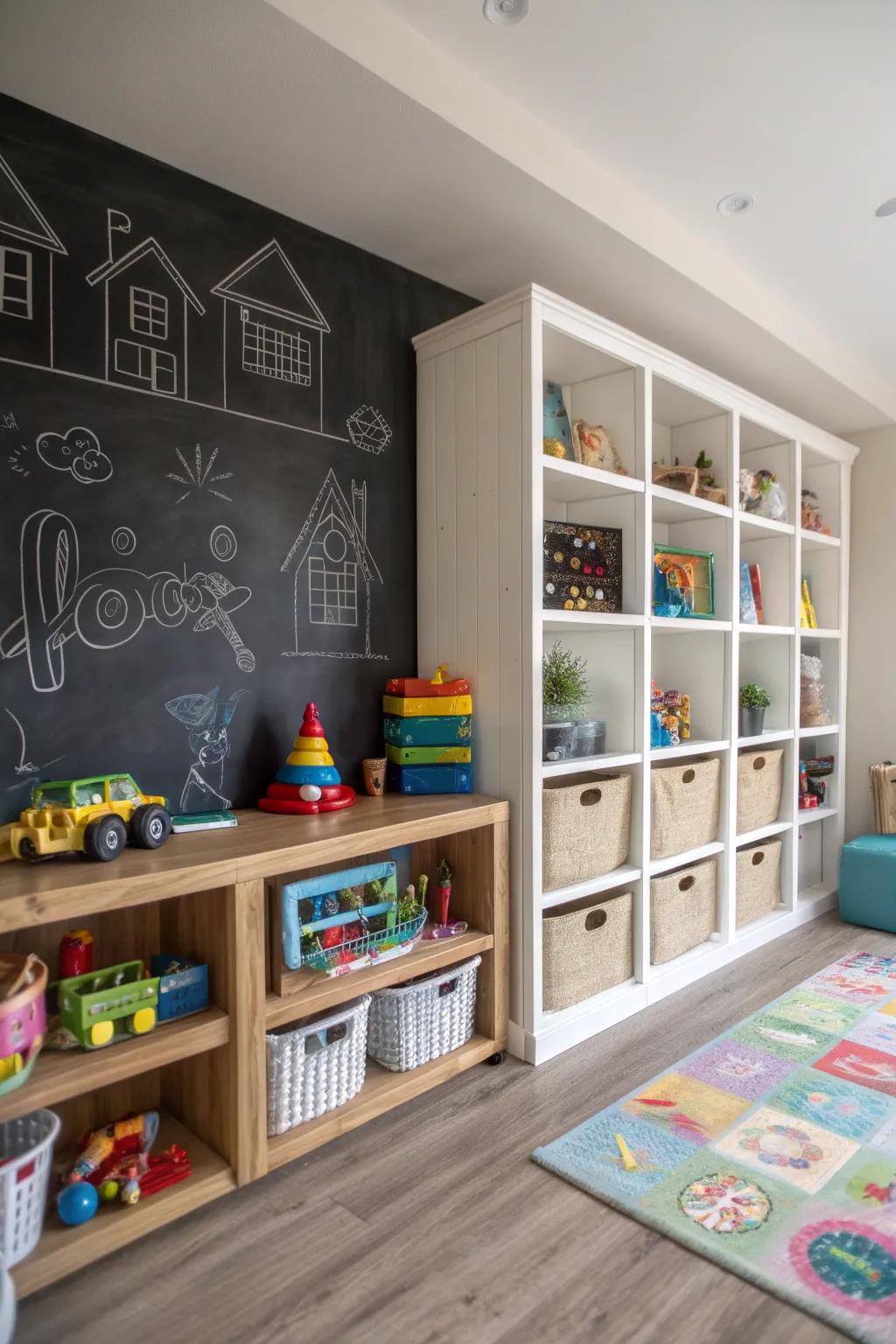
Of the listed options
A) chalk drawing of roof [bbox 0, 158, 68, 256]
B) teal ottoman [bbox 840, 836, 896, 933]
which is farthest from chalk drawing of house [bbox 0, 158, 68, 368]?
teal ottoman [bbox 840, 836, 896, 933]

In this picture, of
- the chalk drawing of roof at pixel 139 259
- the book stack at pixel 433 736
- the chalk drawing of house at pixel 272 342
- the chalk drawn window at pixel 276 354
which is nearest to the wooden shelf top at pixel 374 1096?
the book stack at pixel 433 736

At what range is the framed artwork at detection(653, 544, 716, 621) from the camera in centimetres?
279

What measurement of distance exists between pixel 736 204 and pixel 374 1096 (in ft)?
8.81

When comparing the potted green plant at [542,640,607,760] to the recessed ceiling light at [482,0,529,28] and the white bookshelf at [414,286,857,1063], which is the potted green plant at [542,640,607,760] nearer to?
the white bookshelf at [414,286,857,1063]

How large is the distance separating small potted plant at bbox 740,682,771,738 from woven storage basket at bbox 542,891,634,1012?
972mm

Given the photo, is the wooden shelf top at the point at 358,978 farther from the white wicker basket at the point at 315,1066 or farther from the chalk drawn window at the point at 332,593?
the chalk drawn window at the point at 332,593

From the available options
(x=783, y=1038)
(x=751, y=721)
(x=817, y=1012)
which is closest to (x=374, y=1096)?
(x=783, y=1038)

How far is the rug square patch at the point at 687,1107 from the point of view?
1946 mm

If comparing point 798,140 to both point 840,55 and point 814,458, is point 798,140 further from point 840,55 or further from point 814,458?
point 814,458

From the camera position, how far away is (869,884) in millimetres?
3457

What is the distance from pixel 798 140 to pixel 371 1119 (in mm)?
2747

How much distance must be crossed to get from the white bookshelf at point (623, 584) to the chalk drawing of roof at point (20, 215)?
1101 millimetres

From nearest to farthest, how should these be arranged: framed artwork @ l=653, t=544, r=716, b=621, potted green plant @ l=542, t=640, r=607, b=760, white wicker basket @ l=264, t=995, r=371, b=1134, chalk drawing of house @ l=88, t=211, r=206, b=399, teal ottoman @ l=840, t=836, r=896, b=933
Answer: white wicker basket @ l=264, t=995, r=371, b=1134, chalk drawing of house @ l=88, t=211, r=206, b=399, potted green plant @ l=542, t=640, r=607, b=760, framed artwork @ l=653, t=544, r=716, b=621, teal ottoman @ l=840, t=836, r=896, b=933

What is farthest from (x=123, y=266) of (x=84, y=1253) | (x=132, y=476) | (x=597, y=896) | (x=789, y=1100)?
(x=789, y=1100)
